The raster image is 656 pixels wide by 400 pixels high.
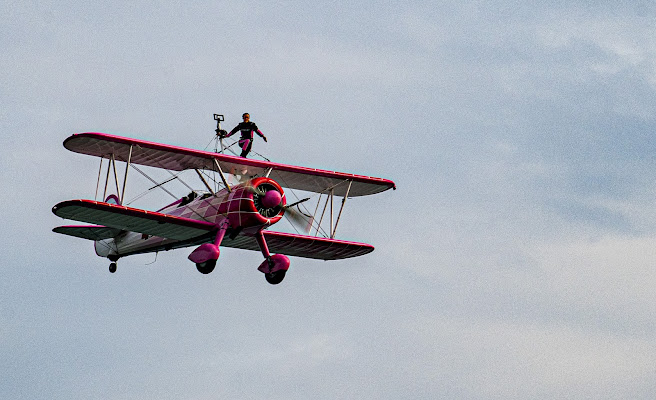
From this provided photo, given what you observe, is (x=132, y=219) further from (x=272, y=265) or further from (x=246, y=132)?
(x=246, y=132)

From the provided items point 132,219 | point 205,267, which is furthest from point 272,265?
point 132,219

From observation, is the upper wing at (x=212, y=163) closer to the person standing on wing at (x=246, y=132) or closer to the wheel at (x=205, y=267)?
the person standing on wing at (x=246, y=132)

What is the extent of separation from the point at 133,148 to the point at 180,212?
8.13 feet

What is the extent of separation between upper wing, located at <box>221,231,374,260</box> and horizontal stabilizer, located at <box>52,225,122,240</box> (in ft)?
14.2

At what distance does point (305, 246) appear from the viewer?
3569cm

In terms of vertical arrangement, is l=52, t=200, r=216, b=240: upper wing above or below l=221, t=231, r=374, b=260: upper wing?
below

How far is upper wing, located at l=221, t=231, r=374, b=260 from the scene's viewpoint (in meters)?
34.8

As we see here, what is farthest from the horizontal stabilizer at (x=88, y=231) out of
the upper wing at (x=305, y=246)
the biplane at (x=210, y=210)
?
the upper wing at (x=305, y=246)

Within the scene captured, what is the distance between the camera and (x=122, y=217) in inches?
1246

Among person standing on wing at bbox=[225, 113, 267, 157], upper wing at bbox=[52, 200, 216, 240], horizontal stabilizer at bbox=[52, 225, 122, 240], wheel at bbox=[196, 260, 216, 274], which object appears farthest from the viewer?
horizontal stabilizer at bbox=[52, 225, 122, 240]

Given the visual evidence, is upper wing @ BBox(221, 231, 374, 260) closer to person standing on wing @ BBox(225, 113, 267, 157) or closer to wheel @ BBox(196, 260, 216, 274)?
wheel @ BBox(196, 260, 216, 274)

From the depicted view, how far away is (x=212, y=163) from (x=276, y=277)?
3.77 metres

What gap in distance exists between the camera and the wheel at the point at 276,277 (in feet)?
109

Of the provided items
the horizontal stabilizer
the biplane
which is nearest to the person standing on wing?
the biplane
